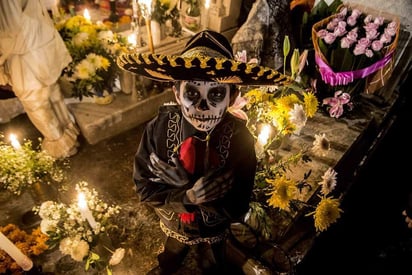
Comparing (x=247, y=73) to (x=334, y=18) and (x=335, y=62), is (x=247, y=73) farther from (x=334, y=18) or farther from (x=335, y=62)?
(x=334, y=18)

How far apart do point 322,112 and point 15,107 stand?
170 inches

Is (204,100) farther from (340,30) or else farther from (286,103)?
(340,30)

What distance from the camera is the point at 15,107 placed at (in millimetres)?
4059

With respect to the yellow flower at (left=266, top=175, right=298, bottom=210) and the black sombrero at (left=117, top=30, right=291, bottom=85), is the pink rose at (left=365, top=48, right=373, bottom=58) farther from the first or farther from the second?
the black sombrero at (left=117, top=30, right=291, bottom=85)

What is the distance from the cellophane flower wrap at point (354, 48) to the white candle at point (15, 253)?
3.63 metres

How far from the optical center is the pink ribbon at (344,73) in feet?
11.5

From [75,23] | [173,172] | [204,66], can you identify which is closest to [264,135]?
[173,172]

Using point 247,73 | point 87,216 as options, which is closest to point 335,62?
point 247,73

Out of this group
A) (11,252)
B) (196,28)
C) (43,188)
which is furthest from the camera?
(196,28)

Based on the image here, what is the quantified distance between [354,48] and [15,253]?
12.9 feet

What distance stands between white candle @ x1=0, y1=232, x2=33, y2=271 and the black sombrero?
4.88ft

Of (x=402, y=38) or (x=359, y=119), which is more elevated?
(x=402, y=38)

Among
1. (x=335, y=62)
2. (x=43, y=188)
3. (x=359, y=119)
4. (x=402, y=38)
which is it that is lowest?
(x=43, y=188)

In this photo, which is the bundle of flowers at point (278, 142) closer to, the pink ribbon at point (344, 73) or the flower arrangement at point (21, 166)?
the pink ribbon at point (344, 73)
